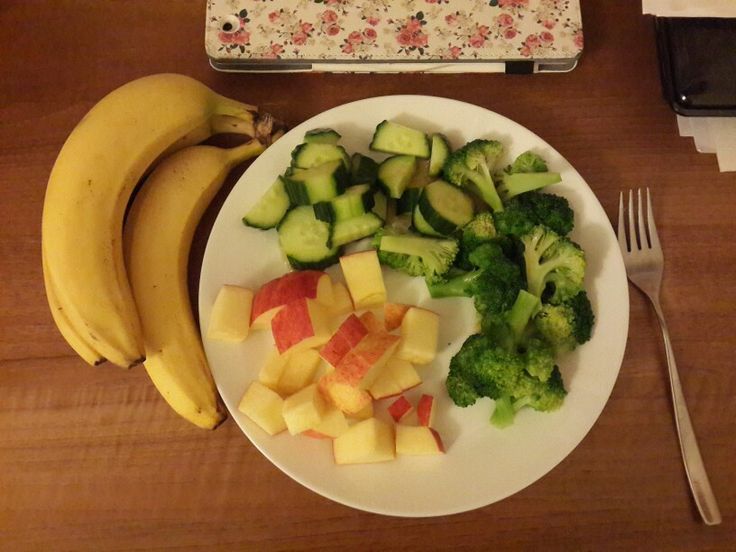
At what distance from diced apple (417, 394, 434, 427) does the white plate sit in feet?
0.08

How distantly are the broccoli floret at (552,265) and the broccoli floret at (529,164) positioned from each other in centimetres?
12

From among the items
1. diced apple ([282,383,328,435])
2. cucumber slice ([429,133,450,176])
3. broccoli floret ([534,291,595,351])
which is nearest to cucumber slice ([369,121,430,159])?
cucumber slice ([429,133,450,176])

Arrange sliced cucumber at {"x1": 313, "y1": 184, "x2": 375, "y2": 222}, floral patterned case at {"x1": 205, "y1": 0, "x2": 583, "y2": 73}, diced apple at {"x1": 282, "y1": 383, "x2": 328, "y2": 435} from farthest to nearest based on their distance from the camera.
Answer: floral patterned case at {"x1": 205, "y1": 0, "x2": 583, "y2": 73} → sliced cucumber at {"x1": 313, "y1": 184, "x2": 375, "y2": 222} → diced apple at {"x1": 282, "y1": 383, "x2": 328, "y2": 435}

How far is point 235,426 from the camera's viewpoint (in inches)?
41.5

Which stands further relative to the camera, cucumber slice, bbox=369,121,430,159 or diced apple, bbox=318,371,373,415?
cucumber slice, bbox=369,121,430,159

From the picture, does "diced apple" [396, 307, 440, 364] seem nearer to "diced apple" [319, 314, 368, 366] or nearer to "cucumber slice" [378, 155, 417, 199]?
"diced apple" [319, 314, 368, 366]

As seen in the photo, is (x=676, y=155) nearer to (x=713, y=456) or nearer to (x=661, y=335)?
(x=661, y=335)

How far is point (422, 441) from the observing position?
97 centimetres

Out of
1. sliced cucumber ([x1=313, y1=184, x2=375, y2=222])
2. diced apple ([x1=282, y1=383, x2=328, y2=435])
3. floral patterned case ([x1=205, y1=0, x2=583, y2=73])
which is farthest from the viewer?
floral patterned case ([x1=205, y1=0, x2=583, y2=73])

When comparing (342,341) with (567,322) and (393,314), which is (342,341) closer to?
(393,314)

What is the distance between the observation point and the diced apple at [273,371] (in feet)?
3.32

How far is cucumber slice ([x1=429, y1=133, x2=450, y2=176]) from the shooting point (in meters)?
1.11

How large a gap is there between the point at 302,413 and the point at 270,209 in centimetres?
35

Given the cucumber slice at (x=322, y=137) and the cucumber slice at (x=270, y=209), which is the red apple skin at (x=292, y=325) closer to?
the cucumber slice at (x=270, y=209)
